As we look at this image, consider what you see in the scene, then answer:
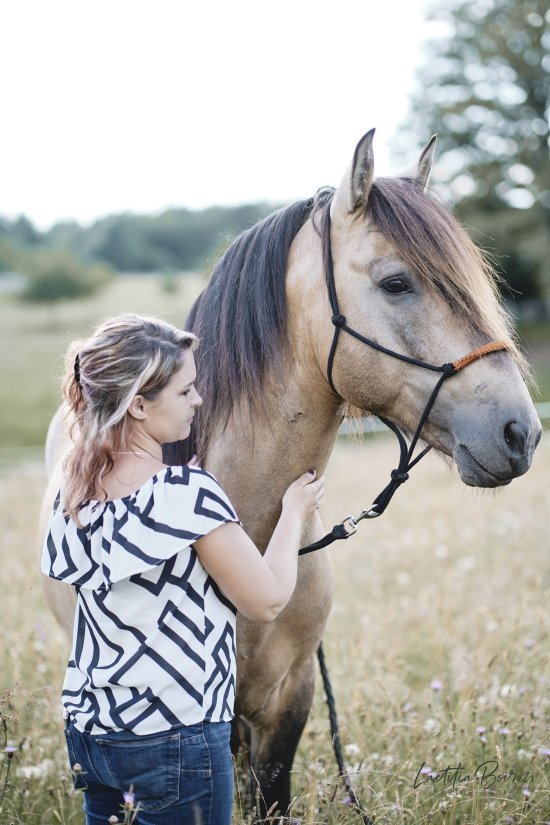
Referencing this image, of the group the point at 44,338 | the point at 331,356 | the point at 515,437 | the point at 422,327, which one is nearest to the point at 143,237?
the point at 44,338

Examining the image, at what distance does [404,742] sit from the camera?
3.22 m

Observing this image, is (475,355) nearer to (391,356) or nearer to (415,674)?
(391,356)

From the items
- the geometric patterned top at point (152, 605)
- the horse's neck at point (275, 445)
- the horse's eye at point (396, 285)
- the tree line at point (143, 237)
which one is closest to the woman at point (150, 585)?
the geometric patterned top at point (152, 605)

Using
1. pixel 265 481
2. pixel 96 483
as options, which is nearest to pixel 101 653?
pixel 96 483

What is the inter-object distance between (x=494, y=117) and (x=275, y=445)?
104 ft

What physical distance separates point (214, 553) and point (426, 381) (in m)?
0.74

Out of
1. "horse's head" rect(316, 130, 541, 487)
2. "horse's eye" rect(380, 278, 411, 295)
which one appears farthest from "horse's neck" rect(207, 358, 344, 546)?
"horse's eye" rect(380, 278, 411, 295)

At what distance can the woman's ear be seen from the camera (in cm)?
187

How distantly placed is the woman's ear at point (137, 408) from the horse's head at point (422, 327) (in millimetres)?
586

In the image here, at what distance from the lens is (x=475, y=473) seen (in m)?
2.02

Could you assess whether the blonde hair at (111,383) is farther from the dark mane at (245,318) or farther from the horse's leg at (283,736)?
the horse's leg at (283,736)

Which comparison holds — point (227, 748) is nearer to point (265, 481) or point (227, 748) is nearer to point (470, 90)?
point (265, 481)

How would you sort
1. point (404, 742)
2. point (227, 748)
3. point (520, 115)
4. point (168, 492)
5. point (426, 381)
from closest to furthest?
point (168, 492), point (227, 748), point (426, 381), point (404, 742), point (520, 115)

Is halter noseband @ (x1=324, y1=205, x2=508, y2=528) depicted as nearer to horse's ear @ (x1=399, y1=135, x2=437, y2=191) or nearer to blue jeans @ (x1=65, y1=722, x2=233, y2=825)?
horse's ear @ (x1=399, y1=135, x2=437, y2=191)
